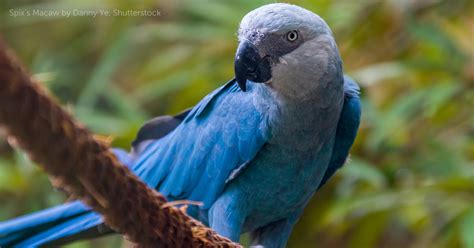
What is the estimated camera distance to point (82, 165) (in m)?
1.20

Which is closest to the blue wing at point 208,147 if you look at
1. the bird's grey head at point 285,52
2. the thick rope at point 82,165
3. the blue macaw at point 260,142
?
the blue macaw at point 260,142

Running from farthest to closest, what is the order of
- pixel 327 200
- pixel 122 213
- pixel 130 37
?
pixel 130 37 < pixel 327 200 < pixel 122 213

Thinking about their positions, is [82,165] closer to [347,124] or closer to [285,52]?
[285,52]

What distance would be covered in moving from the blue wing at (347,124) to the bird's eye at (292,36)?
29 centimetres

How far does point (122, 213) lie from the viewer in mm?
1330

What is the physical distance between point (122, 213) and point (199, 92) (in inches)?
75.6

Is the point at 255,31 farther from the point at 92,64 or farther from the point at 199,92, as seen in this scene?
the point at 92,64

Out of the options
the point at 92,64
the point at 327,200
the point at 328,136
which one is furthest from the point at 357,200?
the point at 92,64

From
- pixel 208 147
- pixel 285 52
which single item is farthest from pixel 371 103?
pixel 285 52

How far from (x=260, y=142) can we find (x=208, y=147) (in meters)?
0.17

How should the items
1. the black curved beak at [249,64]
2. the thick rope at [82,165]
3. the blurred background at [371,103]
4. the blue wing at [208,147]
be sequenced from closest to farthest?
1. the thick rope at [82,165]
2. the black curved beak at [249,64]
3. the blue wing at [208,147]
4. the blurred background at [371,103]

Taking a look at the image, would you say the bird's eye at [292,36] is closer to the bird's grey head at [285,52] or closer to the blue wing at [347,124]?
the bird's grey head at [285,52]

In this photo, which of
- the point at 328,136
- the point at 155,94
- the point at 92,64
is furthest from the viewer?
the point at 92,64

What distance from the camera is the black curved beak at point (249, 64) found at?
1.83 m
